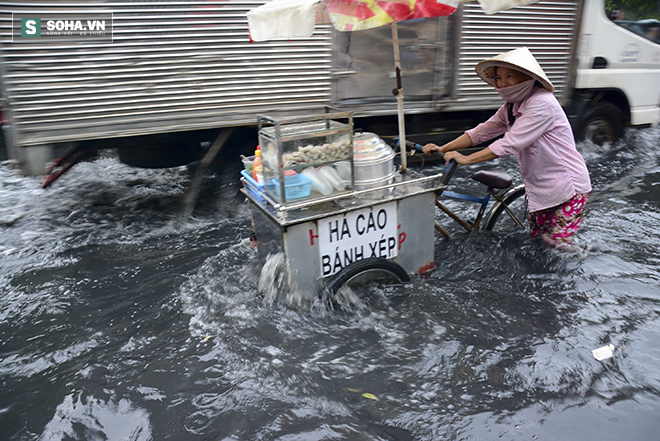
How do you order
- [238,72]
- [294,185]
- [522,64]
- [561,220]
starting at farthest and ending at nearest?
[238,72] → [561,220] → [522,64] → [294,185]

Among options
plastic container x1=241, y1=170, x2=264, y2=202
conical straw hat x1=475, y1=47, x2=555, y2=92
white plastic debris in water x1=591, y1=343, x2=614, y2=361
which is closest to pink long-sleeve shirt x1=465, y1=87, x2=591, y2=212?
conical straw hat x1=475, y1=47, x2=555, y2=92

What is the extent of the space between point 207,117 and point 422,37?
2.65 m

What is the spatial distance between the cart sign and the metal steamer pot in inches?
7.1

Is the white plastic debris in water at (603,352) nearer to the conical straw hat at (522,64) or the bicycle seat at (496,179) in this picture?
the bicycle seat at (496,179)

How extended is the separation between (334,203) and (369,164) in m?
0.35

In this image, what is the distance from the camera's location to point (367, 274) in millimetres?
3148

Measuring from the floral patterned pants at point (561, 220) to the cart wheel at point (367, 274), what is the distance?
1197 millimetres

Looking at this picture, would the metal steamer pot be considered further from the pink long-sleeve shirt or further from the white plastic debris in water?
the white plastic debris in water

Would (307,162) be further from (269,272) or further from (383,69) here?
(383,69)

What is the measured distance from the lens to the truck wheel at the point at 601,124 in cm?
662

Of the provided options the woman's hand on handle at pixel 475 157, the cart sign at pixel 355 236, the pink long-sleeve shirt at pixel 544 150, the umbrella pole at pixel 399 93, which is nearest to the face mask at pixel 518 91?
the pink long-sleeve shirt at pixel 544 150

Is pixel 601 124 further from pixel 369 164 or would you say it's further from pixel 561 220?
pixel 369 164

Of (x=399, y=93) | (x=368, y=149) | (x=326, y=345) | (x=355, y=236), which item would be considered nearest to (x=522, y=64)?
(x=399, y=93)

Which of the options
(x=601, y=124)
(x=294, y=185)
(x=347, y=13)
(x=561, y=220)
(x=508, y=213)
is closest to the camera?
(x=347, y=13)
